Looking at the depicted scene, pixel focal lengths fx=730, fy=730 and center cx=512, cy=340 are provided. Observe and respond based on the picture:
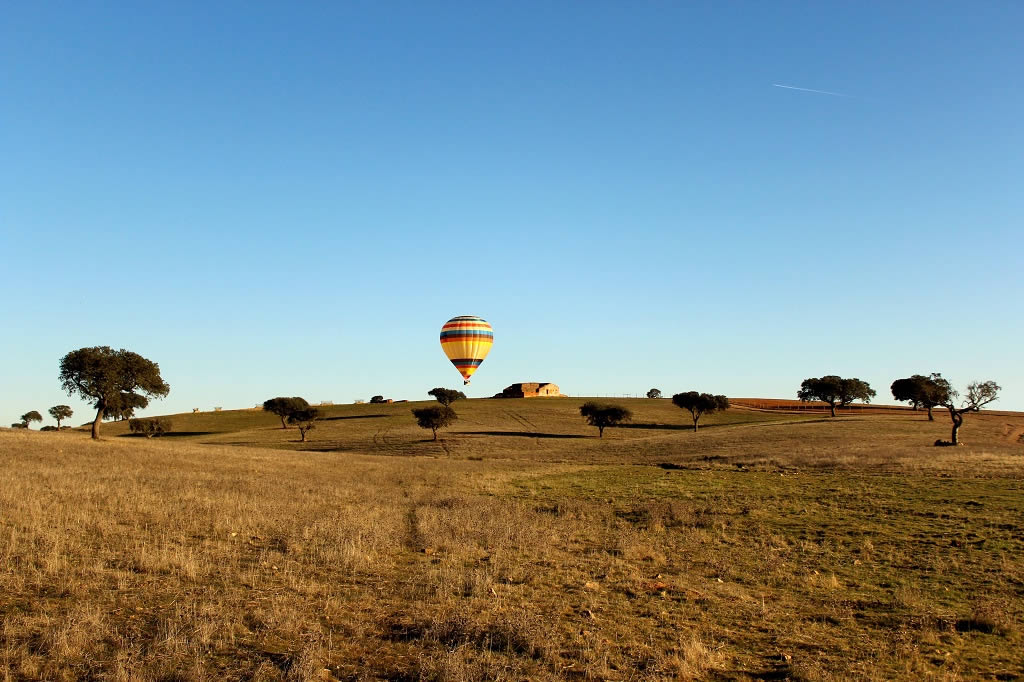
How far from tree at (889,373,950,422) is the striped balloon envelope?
5963 cm

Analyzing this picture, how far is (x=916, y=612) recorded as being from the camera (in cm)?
1359

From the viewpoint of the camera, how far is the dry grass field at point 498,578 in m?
10.1

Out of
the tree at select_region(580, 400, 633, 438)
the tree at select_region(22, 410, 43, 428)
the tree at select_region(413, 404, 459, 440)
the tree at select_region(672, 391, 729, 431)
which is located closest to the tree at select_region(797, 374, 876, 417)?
the tree at select_region(672, 391, 729, 431)

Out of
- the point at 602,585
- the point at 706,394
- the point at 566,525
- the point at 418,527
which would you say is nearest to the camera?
the point at 602,585

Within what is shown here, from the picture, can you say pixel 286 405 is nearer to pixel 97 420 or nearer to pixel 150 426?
pixel 150 426

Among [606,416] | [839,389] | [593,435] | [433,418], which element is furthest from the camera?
[839,389]

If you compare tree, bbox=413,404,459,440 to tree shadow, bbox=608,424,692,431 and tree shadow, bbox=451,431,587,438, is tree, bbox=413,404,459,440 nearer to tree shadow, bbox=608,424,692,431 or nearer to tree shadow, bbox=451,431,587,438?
tree shadow, bbox=451,431,587,438

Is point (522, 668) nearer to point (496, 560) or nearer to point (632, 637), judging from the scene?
point (632, 637)

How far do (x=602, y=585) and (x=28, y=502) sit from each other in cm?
1555

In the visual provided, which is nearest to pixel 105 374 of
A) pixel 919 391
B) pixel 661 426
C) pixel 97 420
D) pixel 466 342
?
pixel 97 420

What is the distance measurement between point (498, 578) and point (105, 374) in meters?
60.5

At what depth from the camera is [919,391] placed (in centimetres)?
A: 10744

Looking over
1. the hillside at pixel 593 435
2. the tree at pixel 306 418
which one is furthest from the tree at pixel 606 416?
the tree at pixel 306 418

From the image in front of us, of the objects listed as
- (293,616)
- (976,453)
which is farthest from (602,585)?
(976,453)
